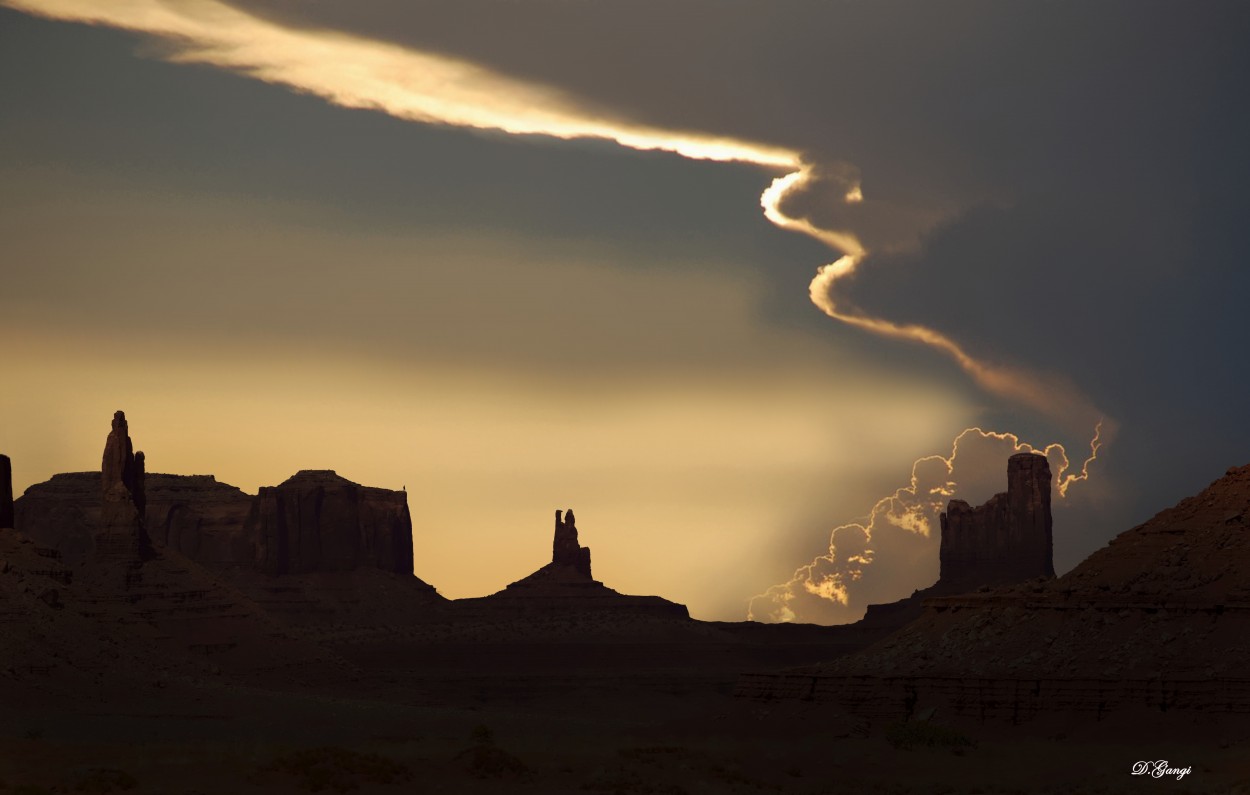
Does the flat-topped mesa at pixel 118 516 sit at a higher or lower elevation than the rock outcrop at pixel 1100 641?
higher

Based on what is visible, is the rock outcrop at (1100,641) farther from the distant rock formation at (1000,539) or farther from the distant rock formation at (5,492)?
the distant rock formation at (1000,539)

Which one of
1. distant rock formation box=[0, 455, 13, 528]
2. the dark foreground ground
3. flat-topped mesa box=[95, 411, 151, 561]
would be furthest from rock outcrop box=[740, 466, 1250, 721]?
flat-topped mesa box=[95, 411, 151, 561]

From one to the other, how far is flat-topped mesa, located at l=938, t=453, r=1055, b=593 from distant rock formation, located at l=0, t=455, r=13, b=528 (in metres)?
88.1

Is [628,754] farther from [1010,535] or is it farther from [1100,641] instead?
[1010,535]

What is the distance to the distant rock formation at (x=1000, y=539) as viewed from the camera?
182000 mm

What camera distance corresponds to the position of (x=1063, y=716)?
70812mm

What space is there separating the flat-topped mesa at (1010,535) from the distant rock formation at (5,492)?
88074 millimetres

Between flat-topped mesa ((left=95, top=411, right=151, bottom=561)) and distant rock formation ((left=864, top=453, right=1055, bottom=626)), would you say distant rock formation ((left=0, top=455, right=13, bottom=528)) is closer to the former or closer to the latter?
flat-topped mesa ((left=95, top=411, right=151, bottom=561))

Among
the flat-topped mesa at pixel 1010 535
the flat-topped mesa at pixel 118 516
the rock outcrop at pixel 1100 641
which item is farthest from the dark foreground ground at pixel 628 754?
the flat-topped mesa at pixel 1010 535

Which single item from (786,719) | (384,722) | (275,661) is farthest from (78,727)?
(275,661)

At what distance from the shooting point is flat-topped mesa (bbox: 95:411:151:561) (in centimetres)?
14212

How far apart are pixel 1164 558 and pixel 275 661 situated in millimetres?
75936

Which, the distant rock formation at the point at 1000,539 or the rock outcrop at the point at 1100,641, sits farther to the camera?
the distant rock formation at the point at 1000,539

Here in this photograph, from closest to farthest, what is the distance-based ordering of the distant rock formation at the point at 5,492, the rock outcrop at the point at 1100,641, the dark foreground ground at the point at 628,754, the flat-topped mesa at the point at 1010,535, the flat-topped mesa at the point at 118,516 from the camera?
the dark foreground ground at the point at 628,754 → the rock outcrop at the point at 1100,641 → the distant rock formation at the point at 5,492 → the flat-topped mesa at the point at 118,516 → the flat-topped mesa at the point at 1010,535
